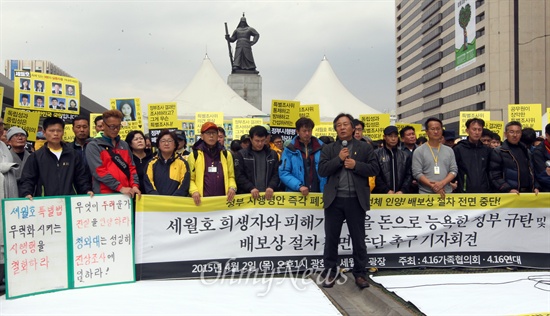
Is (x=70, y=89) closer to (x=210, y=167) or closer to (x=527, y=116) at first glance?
(x=210, y=167)

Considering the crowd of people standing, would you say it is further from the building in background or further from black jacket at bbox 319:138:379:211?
the building in background

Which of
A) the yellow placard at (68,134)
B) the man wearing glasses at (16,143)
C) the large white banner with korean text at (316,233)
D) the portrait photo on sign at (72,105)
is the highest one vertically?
the portrait photo on sign at (72,105)

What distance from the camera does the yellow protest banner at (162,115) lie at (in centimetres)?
1034

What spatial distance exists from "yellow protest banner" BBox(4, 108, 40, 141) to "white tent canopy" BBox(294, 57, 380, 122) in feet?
44.2

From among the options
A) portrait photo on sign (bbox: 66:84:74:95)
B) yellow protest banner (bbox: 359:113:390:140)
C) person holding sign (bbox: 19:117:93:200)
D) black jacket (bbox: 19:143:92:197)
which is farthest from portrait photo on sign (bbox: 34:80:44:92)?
yellow protest banner (bbox: 359:113:390:140)

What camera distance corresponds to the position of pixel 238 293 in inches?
198

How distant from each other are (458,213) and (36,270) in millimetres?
4626

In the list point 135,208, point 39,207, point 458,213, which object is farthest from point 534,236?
point 39,207

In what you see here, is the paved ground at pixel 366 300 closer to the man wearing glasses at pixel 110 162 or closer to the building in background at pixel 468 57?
the man wearing glasses at pixel 110 162

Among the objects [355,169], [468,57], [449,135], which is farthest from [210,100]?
[468,57]

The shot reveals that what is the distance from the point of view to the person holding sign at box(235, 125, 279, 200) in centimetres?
591

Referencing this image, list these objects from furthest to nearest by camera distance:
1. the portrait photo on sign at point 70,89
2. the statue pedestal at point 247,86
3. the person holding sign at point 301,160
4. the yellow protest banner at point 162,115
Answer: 1. the statue pedestal at point 247,86
2. the yellow protest banner at point 162,115
3. the portrait photo on sign at point 70,89
4. the person holding sign at point 301,160

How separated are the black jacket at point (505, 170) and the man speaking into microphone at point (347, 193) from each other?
185 cm

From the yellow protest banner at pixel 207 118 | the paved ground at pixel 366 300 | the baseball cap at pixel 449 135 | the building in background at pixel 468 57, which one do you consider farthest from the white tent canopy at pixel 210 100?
the building in background at pixel 468 57
